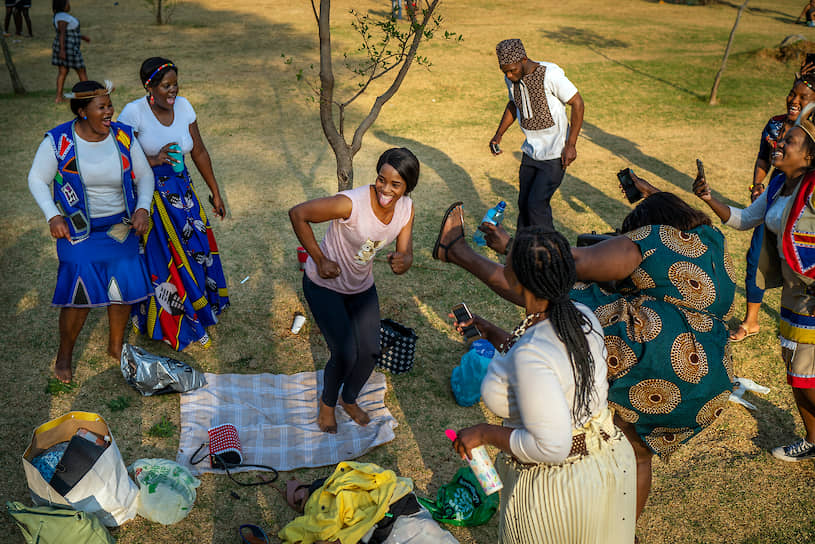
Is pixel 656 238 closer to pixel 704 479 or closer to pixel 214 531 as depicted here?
pixel 704 479

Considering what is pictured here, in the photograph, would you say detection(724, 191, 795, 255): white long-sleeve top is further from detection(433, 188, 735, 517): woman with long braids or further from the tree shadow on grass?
the tree shadow on grass

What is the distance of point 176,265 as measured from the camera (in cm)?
470

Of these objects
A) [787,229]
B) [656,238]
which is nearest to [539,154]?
[787,229]

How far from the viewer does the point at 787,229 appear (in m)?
3.43

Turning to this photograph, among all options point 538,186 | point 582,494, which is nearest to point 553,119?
point 538,186

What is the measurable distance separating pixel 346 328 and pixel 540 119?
9.42 feet

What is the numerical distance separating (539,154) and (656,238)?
2951mm

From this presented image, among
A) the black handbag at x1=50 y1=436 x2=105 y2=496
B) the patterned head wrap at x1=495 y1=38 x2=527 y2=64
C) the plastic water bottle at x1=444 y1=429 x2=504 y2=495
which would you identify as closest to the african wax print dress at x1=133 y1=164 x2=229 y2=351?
the black handbag at x1=50 y1=436 x2=105 y2=496

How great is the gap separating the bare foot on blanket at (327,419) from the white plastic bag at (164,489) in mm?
876

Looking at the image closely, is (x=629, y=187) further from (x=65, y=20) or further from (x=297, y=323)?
(x=65, y=20)

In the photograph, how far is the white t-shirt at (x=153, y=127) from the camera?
4.39 metres

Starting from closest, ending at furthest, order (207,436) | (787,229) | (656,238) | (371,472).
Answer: (656,238), (371,472), (787,229), (207,436)

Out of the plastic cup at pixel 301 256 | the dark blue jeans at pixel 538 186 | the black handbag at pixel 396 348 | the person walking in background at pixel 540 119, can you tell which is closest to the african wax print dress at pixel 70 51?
the plastic cup at pixel 301 256

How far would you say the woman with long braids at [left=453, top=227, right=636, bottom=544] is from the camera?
2.05m
